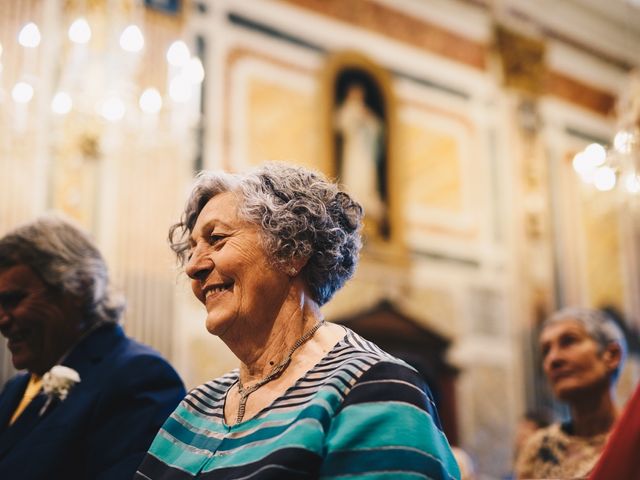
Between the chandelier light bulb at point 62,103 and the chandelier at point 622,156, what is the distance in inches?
149

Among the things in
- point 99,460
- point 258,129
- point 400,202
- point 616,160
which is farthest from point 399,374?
point 400,202

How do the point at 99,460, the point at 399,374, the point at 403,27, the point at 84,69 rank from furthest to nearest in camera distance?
the point at 403,27 → the point at 84,69 → the point at 99,460 → the point at 399,374

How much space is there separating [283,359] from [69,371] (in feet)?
3.05

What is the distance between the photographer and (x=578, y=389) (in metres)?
3.37

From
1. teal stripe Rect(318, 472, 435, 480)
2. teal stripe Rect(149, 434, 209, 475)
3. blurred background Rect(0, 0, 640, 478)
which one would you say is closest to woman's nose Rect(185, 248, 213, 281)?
teal stripe Rect(149, 434, 209, 475)

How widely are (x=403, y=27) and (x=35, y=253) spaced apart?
6931mm

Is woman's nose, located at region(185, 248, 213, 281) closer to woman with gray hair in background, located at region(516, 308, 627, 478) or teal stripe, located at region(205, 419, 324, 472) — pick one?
teal stripe, located at region(205, 419, 324, 472)

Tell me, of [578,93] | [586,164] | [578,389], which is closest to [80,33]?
[586,164]

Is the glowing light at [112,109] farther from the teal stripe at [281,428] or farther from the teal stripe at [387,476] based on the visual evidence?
the teal stripe at [387,476]

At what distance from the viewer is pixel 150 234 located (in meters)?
6.75

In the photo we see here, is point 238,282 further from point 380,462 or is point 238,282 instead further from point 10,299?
point 10,299

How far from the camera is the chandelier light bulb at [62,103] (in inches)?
241

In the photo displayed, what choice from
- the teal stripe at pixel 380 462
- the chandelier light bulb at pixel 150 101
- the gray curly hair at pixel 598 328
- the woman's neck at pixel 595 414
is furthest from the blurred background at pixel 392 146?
the teal stripe at pixel 380 462

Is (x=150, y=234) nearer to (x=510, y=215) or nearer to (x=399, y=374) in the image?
(x=510, y=215)
